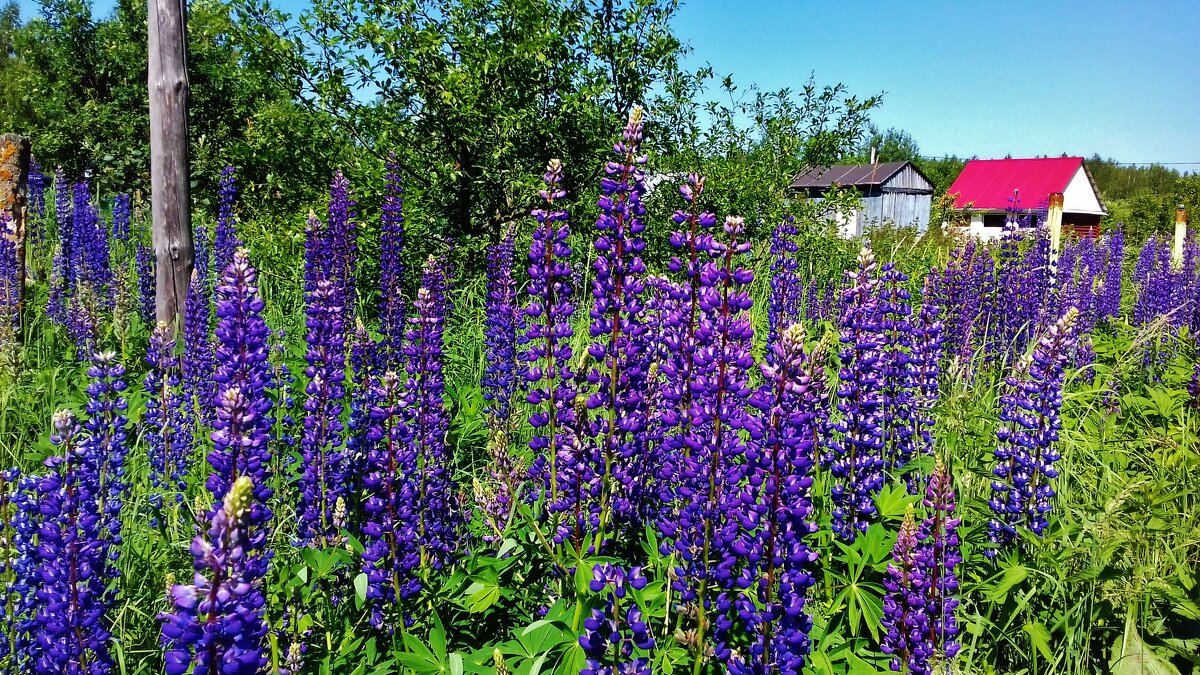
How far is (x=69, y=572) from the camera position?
189 cm

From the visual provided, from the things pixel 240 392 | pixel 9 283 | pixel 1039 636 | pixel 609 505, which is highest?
pixel 9 283

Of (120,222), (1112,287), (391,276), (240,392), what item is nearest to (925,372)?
(240,392)

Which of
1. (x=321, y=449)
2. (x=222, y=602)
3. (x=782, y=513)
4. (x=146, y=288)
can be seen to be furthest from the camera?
(x=146, y=288)

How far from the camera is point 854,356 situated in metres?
3.06

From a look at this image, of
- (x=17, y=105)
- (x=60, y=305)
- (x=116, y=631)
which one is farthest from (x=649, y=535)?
(x=17, y=105)

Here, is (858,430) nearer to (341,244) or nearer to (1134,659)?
(1134,659)

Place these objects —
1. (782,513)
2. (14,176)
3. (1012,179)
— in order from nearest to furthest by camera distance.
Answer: (782,513)
(14,176)
(1012,179)

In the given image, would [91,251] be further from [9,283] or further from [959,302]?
[959,302]

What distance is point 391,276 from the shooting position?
5203 mm

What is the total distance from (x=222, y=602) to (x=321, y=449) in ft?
5.37

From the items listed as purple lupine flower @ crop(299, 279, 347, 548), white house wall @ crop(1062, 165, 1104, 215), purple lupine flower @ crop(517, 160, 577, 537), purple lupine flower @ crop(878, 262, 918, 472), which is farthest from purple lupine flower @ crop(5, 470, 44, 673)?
white house wall @ crop(1062, 165, 1104, 215)

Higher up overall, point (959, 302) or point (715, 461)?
point (959, 302)

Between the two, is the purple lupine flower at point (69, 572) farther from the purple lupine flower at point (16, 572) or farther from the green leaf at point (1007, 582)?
the green leaf at point (1007, 582)

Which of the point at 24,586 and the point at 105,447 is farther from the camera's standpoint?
the point at 105,447
